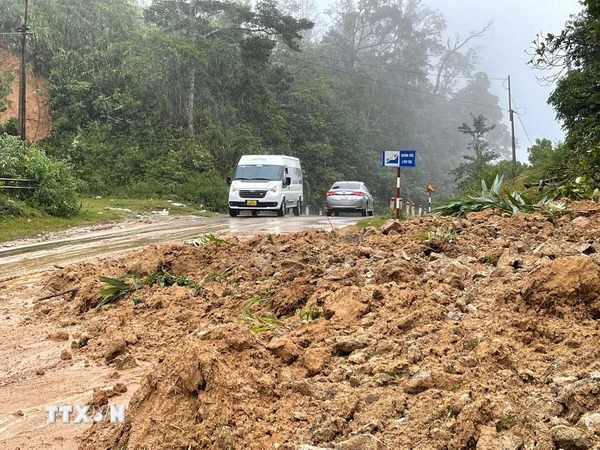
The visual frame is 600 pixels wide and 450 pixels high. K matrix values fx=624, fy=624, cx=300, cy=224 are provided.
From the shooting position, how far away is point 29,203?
788 inches

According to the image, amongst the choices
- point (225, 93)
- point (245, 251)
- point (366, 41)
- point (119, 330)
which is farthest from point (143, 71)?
point (366, 41)

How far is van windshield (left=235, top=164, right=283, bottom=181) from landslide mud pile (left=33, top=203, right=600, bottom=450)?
1670cm

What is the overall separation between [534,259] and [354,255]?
1.83 m

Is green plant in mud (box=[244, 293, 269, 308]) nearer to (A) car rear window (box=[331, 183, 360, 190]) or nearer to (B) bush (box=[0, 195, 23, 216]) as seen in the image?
(B) bush (box=[0, 195, 23, 216])

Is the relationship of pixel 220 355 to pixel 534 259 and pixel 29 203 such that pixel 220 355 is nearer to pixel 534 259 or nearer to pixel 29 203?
pixel 534 259

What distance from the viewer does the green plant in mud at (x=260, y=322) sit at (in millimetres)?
4465

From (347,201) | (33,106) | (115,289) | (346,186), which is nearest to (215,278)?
(115,289)

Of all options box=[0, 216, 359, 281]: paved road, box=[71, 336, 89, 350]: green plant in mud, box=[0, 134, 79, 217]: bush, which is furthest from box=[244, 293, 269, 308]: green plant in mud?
box=[0, 134, 79, 217]: bush

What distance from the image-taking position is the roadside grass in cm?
1709

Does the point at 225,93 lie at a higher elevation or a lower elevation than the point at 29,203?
higher

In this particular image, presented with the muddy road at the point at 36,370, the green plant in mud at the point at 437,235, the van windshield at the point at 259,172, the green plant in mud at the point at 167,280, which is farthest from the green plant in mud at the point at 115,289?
the van windshield at the point at 259,172

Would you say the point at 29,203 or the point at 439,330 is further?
the point at 29,203

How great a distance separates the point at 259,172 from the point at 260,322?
18572mm

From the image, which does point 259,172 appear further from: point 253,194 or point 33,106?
point 33,106
